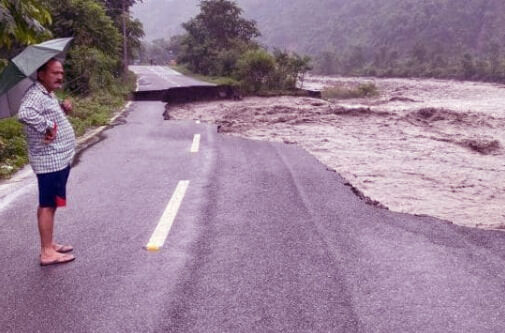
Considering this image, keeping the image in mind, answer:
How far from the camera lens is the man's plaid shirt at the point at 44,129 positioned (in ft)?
12.4

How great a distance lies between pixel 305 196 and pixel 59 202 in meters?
3.29

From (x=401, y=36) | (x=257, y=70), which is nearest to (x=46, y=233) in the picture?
(x=257, y=70)

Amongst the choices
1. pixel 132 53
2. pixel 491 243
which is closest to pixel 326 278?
pixel 491 243

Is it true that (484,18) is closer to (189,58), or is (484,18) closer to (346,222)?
(189,58)

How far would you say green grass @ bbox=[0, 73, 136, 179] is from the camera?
28.4 feet

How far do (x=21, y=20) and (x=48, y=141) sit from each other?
135cm

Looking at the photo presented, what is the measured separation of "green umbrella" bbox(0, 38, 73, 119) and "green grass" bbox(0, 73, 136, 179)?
4.39m

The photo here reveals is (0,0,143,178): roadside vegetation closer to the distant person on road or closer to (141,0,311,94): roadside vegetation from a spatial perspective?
the distant person on road

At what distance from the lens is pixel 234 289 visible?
12.1ft

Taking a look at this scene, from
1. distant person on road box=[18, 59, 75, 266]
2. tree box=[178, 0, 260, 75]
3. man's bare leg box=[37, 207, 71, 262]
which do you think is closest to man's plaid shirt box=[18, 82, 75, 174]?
distant person on road box=[18, 59, 75, 266]

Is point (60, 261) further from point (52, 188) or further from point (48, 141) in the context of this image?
point (48, 141)

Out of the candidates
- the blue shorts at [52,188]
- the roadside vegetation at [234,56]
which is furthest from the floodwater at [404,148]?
the roadside vegetation at [234,56]

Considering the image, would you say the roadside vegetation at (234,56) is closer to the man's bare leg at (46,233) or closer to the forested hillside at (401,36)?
the man's bare leg at (46,233)

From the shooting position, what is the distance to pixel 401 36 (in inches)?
3568
